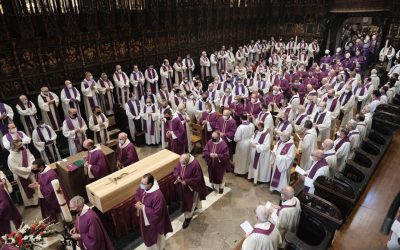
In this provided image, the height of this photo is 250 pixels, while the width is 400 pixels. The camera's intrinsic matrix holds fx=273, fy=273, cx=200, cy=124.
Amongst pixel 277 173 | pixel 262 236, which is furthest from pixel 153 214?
pixel 277 173

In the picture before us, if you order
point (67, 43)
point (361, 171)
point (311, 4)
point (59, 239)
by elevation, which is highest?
point (311, 4)

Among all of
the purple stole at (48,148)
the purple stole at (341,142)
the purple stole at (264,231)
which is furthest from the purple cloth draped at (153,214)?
the purple stole at (48,148)

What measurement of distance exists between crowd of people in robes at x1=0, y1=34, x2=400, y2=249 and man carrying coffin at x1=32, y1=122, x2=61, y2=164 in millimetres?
29

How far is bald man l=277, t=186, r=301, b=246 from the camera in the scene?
202 inches

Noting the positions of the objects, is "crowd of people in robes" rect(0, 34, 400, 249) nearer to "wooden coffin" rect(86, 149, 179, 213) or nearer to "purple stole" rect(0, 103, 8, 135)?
"purple stole" rect(0, 103, 8, 135)

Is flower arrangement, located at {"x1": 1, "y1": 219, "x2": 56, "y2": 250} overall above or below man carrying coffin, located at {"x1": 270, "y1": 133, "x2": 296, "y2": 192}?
above

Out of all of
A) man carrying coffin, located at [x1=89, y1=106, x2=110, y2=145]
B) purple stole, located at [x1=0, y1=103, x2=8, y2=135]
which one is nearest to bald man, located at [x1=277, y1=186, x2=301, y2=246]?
man carrying coffin, located at [x1=89, y1=106, x2=110, y2=145]

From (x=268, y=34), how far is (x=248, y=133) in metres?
19.9

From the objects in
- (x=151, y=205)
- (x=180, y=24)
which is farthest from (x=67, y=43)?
(x=151, y=205)

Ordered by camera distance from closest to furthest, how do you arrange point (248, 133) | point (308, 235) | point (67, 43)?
point (308, 235) < point (248, 133) < point (67, 43)

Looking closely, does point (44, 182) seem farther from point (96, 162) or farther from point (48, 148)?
point (48, 148)

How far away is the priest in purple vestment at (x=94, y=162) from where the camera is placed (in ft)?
23.5

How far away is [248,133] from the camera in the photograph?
350 inches

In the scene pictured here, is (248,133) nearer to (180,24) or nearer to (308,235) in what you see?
(308,235)
